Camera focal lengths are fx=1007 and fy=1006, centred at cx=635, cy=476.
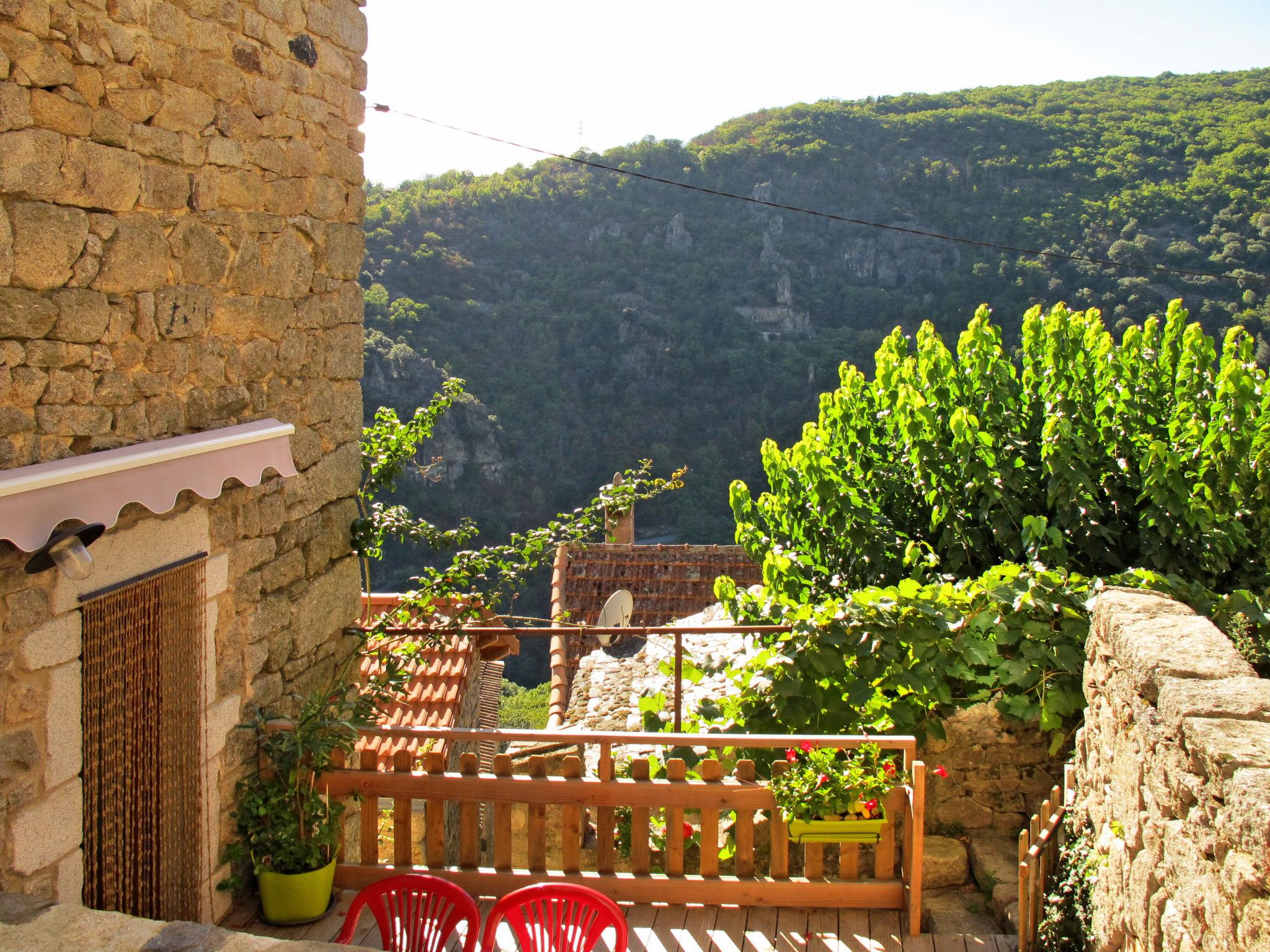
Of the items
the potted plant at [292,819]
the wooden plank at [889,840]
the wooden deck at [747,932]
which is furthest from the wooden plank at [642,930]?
the potted plant at [292,819]

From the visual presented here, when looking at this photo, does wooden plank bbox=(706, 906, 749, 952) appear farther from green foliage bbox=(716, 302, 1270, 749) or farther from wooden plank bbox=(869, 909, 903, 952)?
green foliage bbox=(716, 302, 1270, 749)

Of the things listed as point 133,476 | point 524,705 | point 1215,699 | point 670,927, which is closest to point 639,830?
point 670,927

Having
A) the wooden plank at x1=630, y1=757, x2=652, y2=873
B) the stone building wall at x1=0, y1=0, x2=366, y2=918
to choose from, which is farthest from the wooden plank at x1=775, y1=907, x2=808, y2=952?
the stone building wall at x1=0, y1=0, x2=366, y2=918

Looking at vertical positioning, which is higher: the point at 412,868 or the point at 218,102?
the point at 218,102

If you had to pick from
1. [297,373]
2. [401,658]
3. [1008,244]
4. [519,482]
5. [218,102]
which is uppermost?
[1008,244]

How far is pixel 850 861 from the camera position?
3.61 metres

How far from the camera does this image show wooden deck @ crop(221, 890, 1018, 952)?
3387 millimetres

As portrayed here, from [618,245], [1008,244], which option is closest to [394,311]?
[618,245]

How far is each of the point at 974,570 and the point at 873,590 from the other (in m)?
1.55

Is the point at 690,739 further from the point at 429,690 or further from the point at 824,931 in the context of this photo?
the point at 429,690

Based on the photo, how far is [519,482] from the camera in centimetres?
2678

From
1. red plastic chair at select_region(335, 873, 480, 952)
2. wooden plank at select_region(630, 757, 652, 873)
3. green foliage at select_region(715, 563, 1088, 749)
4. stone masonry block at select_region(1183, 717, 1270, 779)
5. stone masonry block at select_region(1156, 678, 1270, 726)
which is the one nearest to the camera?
stone masonry block at select_region(1183, 717, 1270, 779)

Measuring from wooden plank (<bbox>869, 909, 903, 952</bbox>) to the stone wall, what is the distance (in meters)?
0.68

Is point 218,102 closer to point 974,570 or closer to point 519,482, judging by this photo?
point 974,570
